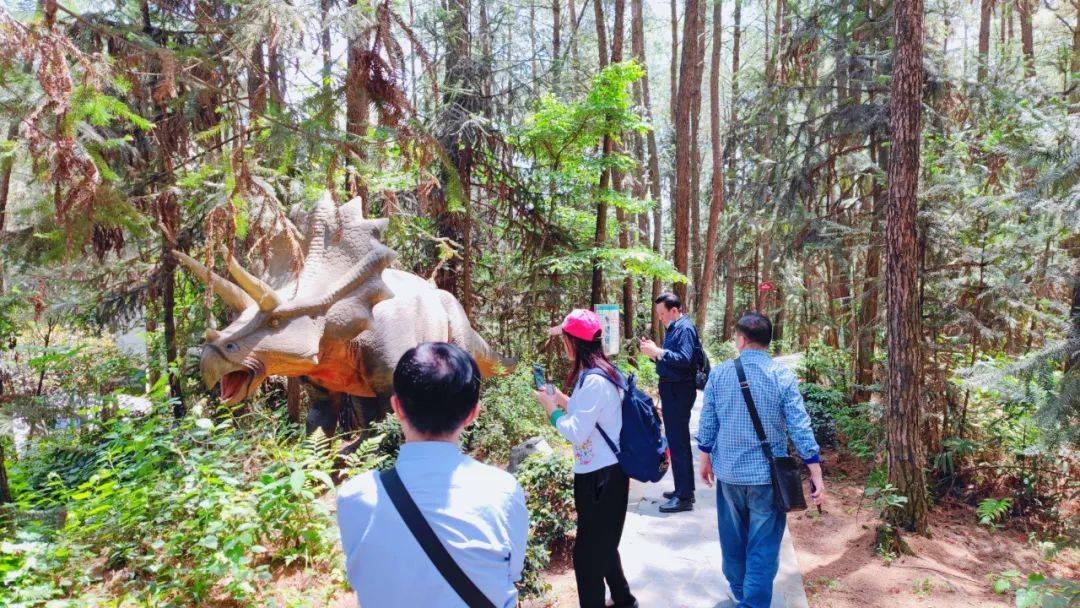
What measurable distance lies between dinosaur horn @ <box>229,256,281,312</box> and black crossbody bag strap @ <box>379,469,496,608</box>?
8.86 feet

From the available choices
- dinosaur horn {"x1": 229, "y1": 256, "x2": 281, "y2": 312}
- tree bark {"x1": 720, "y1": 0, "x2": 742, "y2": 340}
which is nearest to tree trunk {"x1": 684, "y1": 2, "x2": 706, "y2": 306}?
tree bark {"x1": 720, "y1": 0, "x2": 742, "y2": 340}

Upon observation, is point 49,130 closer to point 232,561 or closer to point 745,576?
point 232,561

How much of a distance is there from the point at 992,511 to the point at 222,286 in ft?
25.4

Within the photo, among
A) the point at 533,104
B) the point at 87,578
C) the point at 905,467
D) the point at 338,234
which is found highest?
the point at 533,104

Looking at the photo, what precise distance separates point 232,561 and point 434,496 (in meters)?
2.27

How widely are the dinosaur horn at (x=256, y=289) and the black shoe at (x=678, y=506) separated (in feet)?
12.6

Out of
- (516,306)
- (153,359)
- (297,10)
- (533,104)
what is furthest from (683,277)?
(153,359)

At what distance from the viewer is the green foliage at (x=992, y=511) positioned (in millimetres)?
6523

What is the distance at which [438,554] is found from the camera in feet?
5.09

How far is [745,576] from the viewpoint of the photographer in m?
3.63

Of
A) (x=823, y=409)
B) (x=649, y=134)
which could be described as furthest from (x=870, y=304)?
(x=649, y=134)

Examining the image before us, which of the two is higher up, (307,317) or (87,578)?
(307,317)

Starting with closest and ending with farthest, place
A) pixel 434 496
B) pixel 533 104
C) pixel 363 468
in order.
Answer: pixel 434 496 < pixel 363 468 < pixel 533 104

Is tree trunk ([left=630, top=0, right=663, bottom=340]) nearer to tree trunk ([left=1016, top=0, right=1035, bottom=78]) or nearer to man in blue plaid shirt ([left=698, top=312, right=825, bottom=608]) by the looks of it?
tree trunk ([left=1016, top=0, right=1035, bottom=78])
